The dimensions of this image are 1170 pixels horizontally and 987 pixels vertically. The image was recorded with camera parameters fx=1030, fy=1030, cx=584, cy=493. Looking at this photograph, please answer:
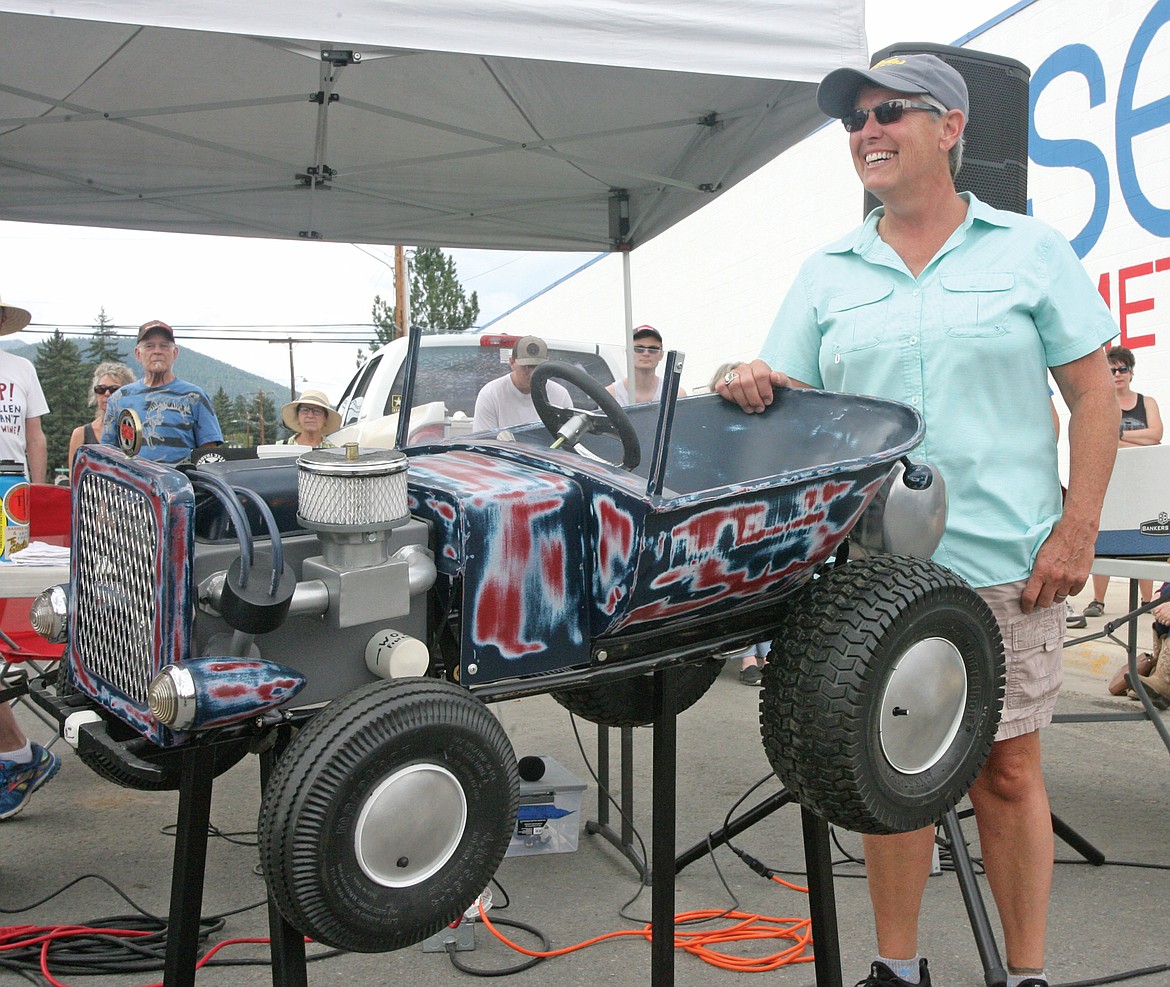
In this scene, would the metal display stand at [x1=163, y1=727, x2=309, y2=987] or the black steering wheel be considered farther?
the black steering wheel

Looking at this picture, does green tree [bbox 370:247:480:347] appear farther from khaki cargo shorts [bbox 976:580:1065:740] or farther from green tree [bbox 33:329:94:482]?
khaki cargo shorts [bbox 976:580:1065:740]

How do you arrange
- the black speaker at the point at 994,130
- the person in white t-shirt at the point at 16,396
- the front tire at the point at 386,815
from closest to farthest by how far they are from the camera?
the front tire at the point at 386,815 → the black speaker at the point at 994,130 → the person in white t-shirt at the point at 16,396

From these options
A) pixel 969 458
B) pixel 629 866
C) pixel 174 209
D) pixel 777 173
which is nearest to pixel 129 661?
pixel 969 458

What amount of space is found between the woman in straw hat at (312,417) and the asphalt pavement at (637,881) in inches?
126

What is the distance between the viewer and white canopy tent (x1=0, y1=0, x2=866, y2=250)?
10.4 ft

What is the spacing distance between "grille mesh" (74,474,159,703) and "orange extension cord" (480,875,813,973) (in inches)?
54.9

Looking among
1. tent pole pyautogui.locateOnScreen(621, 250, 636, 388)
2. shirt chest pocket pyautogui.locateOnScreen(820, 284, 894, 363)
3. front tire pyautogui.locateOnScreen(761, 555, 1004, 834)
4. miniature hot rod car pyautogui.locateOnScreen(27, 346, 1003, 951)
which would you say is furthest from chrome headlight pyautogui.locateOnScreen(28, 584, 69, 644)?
tent pole pyautogui.locateOnScreen(621, 250, 636, 388)

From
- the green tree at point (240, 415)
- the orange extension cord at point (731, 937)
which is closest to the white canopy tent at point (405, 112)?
the orange extension cord at point (731, 937)

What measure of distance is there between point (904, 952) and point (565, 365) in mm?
1398

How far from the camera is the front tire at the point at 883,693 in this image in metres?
1.50

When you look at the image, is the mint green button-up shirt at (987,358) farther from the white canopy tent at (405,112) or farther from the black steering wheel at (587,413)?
the white canopy tent at (405,112)

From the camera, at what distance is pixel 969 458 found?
1951 millimetres

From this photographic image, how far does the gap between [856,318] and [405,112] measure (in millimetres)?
3229

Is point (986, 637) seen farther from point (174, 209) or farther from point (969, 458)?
point (174, 209)
